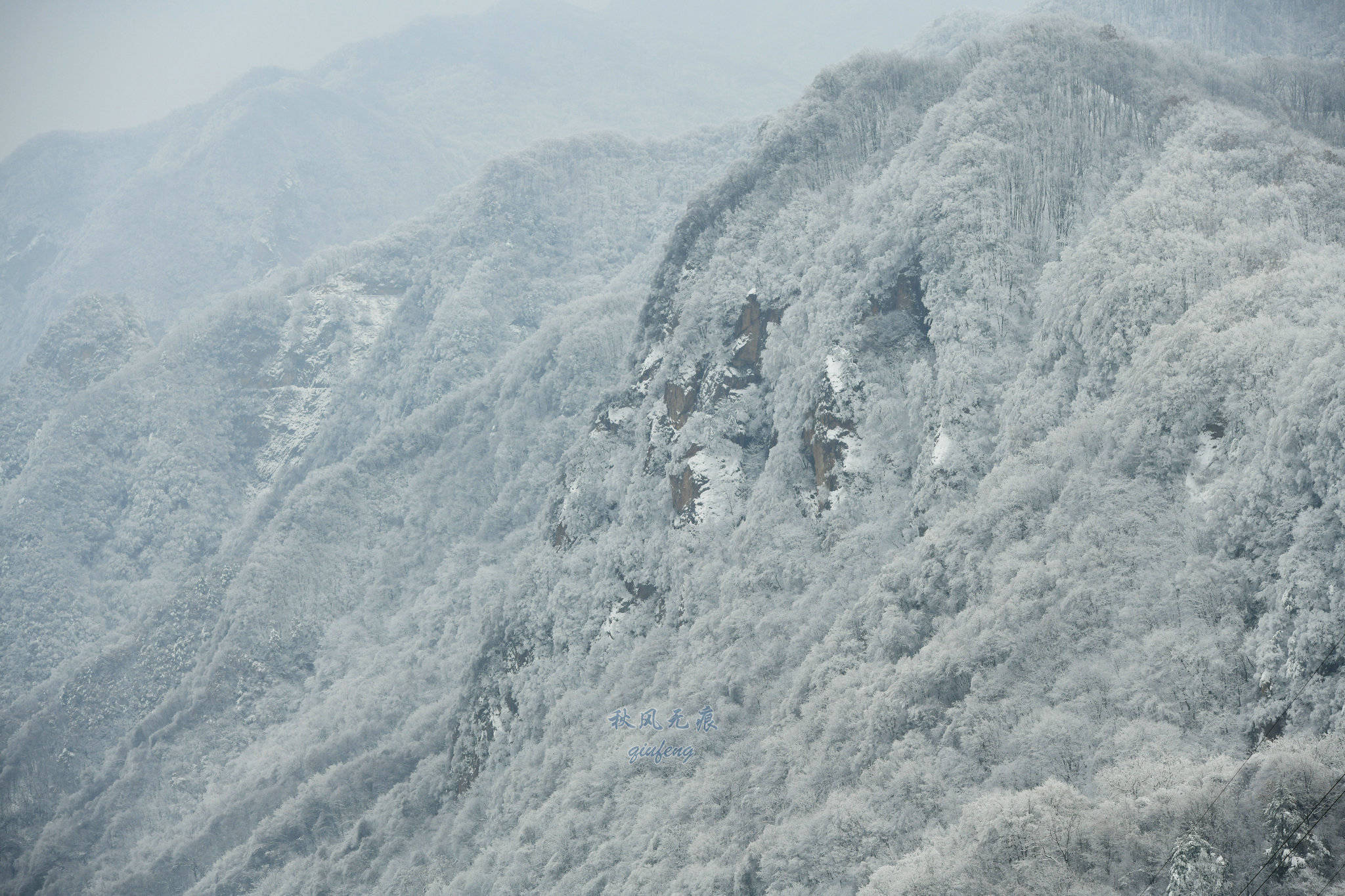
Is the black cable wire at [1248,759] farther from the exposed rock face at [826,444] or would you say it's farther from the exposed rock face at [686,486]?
the exposed rock face at [686,486]

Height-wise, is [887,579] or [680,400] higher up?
[680,400]

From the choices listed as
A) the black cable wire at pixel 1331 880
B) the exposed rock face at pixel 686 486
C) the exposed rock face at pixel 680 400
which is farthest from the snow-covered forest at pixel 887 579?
the exposed rock face at pixel 680 400

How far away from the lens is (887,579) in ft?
286

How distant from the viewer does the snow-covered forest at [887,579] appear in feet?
194

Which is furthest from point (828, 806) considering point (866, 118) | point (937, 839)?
point (866, 118)

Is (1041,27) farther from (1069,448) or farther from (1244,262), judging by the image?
(1069,448)

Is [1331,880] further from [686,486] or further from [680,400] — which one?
[680,400]

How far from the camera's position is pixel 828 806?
241ft

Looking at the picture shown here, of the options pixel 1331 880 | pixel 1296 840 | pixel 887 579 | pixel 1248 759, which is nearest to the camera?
pixel 1331 880

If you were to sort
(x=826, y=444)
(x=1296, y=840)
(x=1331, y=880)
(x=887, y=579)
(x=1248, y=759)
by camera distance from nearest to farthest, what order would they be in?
1. (x=1331, y=880)
2. (x=1296, y=840)
3. (x=1248, y=759)
4. (x=887, y=579)
5. (x=826, y=444)

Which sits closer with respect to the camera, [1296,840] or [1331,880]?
[1331,880]

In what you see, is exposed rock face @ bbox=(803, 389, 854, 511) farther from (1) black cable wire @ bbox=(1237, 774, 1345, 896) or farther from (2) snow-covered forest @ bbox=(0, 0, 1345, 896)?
(1) black cable wire @ bbox=(1237, 774, 1345, 896)

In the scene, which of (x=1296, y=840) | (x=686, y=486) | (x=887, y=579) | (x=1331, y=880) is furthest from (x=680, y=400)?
(x=1331, y=880)

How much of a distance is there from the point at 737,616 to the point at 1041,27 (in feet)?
287
